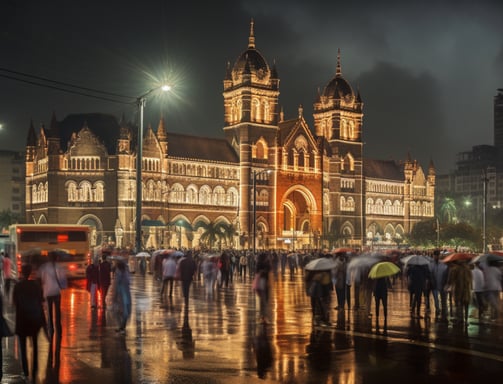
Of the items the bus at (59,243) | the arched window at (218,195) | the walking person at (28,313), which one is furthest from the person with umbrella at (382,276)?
the arched window at (218,195)

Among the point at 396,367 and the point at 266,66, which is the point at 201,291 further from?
the point at 266,66

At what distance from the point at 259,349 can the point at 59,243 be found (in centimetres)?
2140

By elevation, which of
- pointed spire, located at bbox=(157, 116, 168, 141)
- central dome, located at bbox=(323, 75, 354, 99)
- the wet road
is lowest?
the wet road

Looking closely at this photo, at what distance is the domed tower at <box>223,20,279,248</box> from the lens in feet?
292

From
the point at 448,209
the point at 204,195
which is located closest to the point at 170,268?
the point at 204,195

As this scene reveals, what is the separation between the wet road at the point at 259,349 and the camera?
36.9 feet

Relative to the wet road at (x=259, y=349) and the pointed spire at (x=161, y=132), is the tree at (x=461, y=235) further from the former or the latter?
the wet road at (x=259, y=349)

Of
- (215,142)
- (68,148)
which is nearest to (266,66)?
(215,142)

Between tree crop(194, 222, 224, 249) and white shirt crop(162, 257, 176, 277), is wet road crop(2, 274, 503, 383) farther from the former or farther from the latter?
tree crop(194, 222, 224, 249)

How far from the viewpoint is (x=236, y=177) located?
89500 millimetres

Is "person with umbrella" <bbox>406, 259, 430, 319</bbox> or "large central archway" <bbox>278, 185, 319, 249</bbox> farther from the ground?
"large central archway" <bbox>278, 185, 319, 249</bbox>

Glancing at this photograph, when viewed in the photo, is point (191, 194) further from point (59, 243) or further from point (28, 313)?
point (28, 313)

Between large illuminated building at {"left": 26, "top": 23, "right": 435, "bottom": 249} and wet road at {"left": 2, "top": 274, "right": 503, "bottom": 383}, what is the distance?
4906 cm

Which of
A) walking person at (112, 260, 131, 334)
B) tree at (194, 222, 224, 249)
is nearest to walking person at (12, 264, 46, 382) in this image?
walking person at (112, 260, 131, 334)
